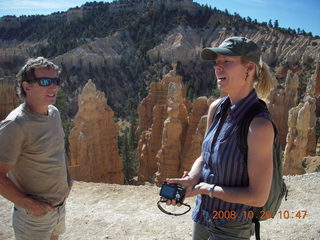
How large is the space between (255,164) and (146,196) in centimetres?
457

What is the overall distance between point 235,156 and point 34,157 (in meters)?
1.47

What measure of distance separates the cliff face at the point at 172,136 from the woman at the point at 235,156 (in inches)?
444

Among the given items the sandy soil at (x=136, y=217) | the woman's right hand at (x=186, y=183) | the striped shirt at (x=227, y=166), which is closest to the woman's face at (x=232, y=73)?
the striped shirt at (x=227, y=166)

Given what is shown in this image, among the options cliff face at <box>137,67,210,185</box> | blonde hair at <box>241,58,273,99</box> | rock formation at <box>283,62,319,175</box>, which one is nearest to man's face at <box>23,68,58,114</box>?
blonde hair at <box>241,58,273,99</box>

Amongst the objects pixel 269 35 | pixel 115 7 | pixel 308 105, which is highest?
pixel 115 7

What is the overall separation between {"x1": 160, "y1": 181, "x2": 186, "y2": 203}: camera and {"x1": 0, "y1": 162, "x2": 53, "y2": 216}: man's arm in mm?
976

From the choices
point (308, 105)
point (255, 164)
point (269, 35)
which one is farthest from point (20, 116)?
point (269, 35)

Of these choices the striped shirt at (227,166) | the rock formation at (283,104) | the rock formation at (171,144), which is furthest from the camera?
the rock formation at (283,104)

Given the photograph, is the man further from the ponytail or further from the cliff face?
the cliff face

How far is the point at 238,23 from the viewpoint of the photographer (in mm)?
60375

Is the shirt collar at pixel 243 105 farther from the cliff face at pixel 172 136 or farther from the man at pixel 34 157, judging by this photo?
the cliff face at pixel 172 136

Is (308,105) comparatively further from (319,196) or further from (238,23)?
(238,23)

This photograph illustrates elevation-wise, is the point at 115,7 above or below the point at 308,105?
above

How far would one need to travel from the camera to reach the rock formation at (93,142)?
13281mm
